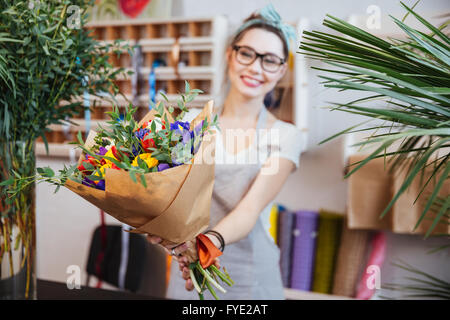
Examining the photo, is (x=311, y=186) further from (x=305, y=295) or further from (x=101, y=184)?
(x=101, y=184)

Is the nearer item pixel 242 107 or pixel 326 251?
pixel 242 107

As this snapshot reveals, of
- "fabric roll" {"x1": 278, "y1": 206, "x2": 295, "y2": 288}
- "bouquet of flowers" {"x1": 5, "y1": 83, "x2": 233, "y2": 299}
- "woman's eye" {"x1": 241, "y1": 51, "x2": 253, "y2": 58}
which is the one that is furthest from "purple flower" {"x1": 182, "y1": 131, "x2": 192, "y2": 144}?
"fabric roll" {"x1": 278, "y1": 206, "x2": 295, "y2": 288}

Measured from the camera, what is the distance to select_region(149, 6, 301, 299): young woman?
1.33 metres

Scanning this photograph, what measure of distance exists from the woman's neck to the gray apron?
9 centimetres

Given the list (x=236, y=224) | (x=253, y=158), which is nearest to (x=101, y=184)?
(x=236, y=224)

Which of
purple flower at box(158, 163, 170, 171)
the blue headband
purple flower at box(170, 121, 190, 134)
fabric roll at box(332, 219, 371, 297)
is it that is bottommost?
fabric roll at box(332, 219, 371, 297)

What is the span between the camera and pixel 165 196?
2.16 feet

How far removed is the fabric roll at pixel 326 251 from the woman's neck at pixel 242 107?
0.59 meters

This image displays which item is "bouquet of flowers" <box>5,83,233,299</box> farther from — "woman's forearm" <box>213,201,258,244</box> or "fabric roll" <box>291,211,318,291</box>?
"fabric roll" <box>291,211,318,291</box>

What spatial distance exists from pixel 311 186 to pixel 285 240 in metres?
0.26

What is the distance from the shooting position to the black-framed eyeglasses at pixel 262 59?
4.39 ft

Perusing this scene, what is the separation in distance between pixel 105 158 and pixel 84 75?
430mm

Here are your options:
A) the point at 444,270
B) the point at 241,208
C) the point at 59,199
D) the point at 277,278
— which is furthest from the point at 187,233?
the point at 59,199
